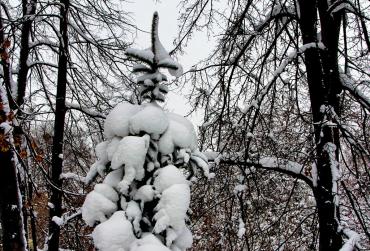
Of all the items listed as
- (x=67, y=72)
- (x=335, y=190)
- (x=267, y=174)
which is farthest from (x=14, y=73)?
(x=335, y=190)

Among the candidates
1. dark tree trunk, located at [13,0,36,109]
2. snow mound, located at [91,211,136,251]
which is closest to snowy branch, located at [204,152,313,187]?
snow mound, located at [91,211,136,251]

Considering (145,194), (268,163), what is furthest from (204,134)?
(145,194)

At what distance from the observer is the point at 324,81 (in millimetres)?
5719

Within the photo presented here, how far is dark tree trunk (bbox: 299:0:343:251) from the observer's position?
18.1 ft

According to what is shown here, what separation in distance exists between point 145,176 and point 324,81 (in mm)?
3287

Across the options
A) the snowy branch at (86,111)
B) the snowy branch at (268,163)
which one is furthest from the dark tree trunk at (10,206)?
the snowy branch at (268,163)

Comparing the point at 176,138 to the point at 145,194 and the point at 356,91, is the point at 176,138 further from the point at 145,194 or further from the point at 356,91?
the point at 356,91

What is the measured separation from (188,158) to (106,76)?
17.8 ft

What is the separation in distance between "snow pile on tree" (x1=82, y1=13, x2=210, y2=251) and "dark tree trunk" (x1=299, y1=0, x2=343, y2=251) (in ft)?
8.37

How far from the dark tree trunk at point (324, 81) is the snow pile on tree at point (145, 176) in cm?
255

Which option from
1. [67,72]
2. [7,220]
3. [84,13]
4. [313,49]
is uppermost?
[84,13]

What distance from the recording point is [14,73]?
7.84 m

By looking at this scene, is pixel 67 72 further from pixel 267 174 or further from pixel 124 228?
pixel 124 228

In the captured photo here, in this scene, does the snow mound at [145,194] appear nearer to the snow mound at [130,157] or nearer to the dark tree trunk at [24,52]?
the snow mound at [130,157]
